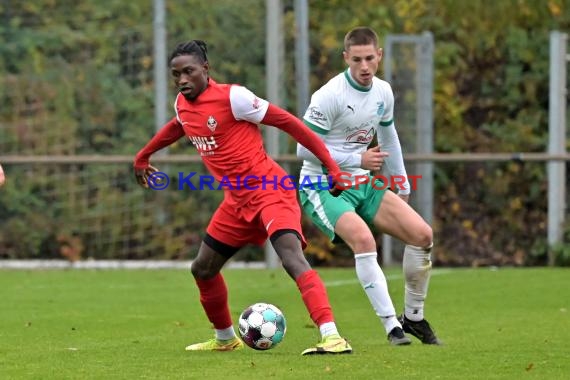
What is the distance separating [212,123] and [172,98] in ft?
30.1

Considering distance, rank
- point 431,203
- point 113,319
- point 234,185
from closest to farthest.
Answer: point 234,185
point 113,319
point 431,203

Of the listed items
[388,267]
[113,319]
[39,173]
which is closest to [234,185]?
[113,319]

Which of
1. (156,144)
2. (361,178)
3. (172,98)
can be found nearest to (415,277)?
(361,178)

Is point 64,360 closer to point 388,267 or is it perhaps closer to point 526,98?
point 388,267

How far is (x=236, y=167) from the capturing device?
334 inches

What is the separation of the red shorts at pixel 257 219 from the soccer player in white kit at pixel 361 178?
56 centimetres

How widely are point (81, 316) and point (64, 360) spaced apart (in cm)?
302

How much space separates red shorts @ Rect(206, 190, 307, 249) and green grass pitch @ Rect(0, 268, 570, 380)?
2.32ft

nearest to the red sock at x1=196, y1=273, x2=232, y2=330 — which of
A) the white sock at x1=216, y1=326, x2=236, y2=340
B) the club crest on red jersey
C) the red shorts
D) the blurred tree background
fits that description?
the white sock at x1=216, y1=326, x2=236, y2=340

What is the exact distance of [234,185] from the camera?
334 inches

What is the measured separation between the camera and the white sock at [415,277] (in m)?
9.08

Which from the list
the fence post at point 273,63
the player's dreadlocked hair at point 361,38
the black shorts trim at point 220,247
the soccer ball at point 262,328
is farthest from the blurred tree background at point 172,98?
the soccer ball at point 262,328

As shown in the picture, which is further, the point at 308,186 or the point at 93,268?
the point at 93,268
